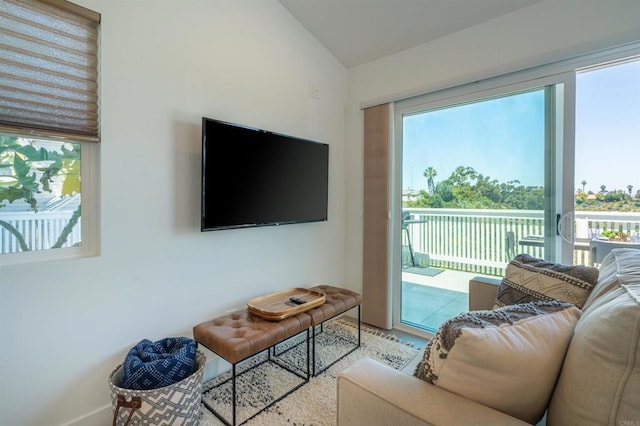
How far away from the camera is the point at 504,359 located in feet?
2.50

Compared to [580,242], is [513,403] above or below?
below

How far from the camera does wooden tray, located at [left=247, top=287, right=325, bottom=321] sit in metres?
1.87

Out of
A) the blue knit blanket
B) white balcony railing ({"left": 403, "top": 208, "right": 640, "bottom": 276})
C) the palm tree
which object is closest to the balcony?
white balcony railing ({"left": 403, "top": 208, "right": 640, "bottom": 276})

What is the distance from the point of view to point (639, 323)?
63cm

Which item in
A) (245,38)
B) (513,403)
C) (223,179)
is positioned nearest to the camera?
(513,403)

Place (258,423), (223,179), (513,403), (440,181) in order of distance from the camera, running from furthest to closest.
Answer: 1. (440,181)
2. (223,179)
3. (258,423)
4. (513,403)

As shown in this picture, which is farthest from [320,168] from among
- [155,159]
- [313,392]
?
[313,392]

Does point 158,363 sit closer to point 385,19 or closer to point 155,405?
point 155,405

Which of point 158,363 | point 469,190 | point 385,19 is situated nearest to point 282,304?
point 158,363

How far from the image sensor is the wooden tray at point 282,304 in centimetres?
187

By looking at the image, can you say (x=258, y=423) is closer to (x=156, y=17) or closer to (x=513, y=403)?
(x=513, y=403)

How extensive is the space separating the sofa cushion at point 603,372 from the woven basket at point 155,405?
1.48 m

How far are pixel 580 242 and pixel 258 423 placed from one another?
2.33 meters

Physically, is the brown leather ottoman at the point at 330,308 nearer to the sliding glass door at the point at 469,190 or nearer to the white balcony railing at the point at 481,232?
the sliding glass door at the point at 469,190
